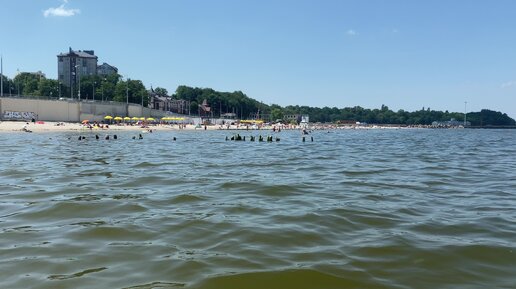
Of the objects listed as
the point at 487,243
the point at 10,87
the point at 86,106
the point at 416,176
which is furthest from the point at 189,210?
the point at 10,87

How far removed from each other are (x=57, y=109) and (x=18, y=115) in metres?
10.6

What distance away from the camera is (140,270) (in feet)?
21.6

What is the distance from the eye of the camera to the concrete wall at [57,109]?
93.8m

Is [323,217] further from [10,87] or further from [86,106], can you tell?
[10,87]

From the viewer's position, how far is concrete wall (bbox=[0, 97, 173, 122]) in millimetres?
93812

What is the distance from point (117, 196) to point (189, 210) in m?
3.32

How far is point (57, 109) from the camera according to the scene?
104 meters

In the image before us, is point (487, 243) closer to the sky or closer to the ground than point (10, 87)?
closer to the ground

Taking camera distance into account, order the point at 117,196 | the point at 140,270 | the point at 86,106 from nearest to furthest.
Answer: the point at 140,270, the point at 117,196, the point at 86,106

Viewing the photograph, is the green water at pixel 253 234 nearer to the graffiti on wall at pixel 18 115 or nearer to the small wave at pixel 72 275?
the small wave at pixel 72 275

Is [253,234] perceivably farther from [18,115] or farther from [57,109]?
[57,109]

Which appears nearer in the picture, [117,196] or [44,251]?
[44,251]

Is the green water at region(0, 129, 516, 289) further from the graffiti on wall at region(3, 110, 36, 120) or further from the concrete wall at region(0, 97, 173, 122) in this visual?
the concrete wall at region(0, 97, 173, 122)

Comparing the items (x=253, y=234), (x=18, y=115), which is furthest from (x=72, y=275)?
(x=18, y=115)
